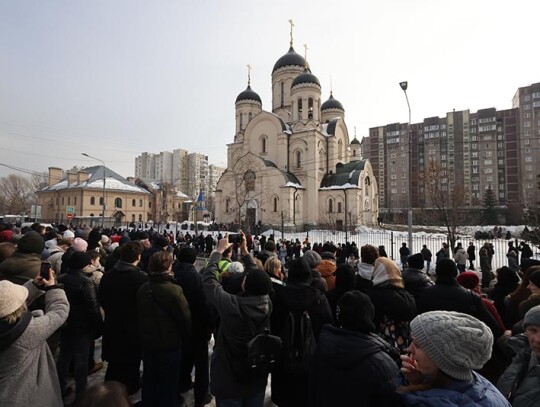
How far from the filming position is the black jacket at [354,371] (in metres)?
2.07

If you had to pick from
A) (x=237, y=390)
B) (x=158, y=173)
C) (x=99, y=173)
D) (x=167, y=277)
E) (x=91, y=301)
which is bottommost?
(x=237, y=390)

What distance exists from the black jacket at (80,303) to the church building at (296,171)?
33419mm

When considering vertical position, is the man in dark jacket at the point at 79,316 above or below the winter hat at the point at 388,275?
below

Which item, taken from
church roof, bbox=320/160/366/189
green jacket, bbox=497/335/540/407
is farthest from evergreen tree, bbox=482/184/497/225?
green jacket, bbox=497/335/540/407

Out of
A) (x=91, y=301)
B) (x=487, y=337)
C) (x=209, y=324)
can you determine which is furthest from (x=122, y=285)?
(x=487, y=337)

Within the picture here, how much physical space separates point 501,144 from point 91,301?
90732mm

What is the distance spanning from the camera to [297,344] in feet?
10.4

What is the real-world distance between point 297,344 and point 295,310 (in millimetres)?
319

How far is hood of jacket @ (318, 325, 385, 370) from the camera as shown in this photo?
2125mm

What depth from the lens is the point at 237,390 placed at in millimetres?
2977

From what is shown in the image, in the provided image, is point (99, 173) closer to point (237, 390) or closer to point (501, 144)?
point (237, 390)

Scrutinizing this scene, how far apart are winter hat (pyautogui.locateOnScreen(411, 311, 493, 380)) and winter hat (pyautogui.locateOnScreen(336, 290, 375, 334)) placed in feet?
1.91

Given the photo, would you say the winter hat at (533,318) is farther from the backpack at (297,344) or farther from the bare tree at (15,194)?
the bare tree at (15,194)

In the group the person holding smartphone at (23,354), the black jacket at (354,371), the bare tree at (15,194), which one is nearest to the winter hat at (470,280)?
the black jacket at (354,371)
